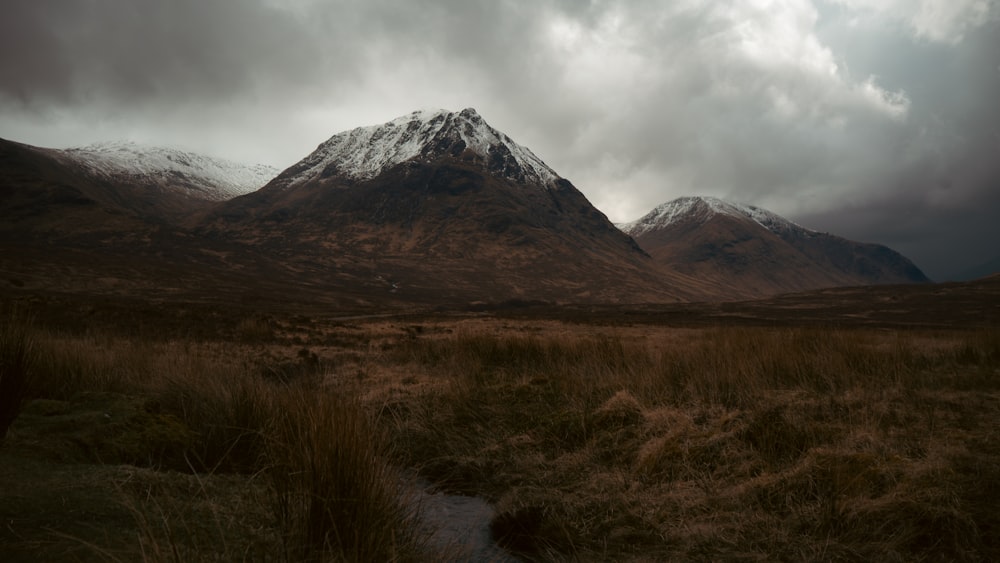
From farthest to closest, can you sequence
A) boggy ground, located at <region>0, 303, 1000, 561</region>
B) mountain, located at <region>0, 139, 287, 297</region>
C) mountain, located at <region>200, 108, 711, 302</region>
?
mountain, located at <region>200, 108, 711, 302</region>
mountain, located at <region>0, 139, 287, 297</region>
boggy ground, located at <region>0, 303, 1000, 561</region>

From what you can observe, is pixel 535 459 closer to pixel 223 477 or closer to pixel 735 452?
pixel 735 452

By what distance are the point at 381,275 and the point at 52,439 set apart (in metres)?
127

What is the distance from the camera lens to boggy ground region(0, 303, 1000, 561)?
262 cm

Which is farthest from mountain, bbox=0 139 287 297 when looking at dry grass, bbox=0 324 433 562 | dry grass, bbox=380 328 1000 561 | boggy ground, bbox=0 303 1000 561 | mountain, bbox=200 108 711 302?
dry grass, bbox=380 328 1000 561

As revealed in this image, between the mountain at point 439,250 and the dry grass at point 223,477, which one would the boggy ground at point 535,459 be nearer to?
the dry grass at point 223,477

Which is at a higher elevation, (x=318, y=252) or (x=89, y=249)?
Result: (x=318, y=252)

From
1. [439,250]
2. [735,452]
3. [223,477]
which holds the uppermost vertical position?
[439,250]

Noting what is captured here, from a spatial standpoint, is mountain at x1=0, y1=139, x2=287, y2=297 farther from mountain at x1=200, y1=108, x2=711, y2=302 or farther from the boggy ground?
the boggy ground

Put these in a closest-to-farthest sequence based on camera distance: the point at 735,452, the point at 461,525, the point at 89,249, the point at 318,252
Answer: the point at 461,525 < the point at 735,452 < the point at 89,249 < the point at 318,252

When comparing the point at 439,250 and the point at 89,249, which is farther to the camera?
the point at 439,250

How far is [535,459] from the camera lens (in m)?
5.08

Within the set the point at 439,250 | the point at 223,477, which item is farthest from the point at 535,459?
the point at 439,250

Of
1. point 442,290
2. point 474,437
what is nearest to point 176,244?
point 442,290

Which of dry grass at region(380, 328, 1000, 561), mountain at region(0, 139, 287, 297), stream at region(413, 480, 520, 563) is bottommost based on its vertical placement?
stream at region(413, 480, 520, 563)
